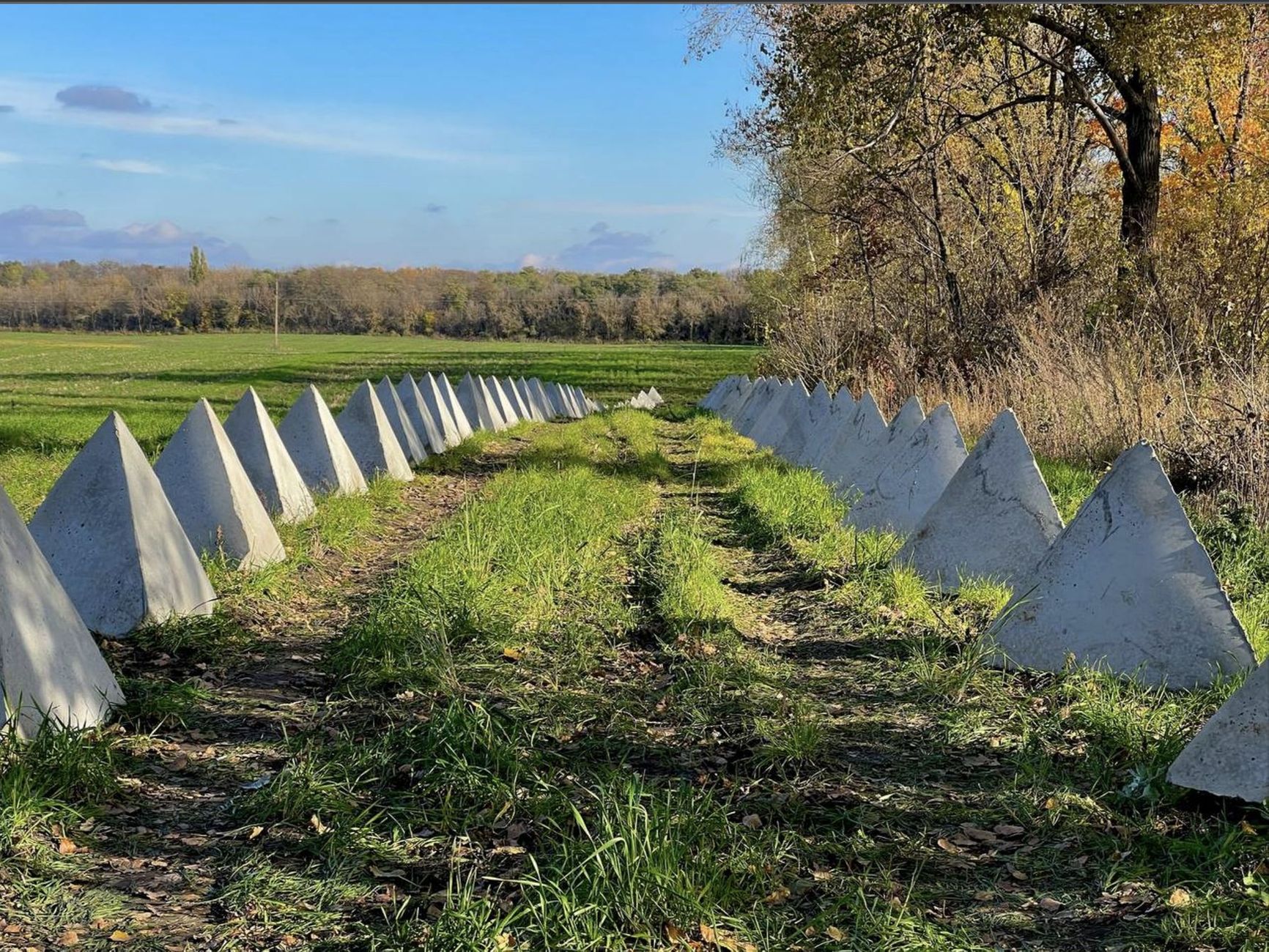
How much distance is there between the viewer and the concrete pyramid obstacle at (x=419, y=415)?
15.3m

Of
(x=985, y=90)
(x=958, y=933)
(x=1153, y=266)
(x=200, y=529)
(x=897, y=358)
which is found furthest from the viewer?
(x=985, y=90)

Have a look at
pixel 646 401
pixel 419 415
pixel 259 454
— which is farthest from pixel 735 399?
pixel 259 454

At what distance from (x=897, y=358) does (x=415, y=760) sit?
13625mm

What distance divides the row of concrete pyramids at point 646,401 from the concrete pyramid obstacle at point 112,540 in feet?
81.4

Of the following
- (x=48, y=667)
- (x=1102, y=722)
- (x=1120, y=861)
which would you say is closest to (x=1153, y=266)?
(x=1102, y=722)

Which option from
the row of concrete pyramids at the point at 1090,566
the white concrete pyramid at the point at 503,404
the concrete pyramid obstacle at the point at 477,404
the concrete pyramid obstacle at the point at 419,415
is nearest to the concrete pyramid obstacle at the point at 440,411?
the concrete pyramid obstacle at the point at 419,415

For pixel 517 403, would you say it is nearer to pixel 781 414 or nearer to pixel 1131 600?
pixel 781 414

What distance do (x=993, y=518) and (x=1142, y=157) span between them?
12.3 meters

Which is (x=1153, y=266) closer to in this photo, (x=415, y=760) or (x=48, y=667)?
(x=415, y=760)

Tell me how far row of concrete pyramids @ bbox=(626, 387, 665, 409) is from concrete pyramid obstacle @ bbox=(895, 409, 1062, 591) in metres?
23.7

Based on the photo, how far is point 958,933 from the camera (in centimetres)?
301

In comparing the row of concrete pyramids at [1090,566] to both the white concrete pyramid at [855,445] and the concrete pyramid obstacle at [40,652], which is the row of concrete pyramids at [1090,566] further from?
the concrete pyramid obstacle at [40,652]

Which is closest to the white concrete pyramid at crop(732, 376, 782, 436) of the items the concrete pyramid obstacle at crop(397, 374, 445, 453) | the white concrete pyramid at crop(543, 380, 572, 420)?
the concrete pyramid obstacle at crop(397, 374, 445, 453)

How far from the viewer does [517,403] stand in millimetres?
24234
